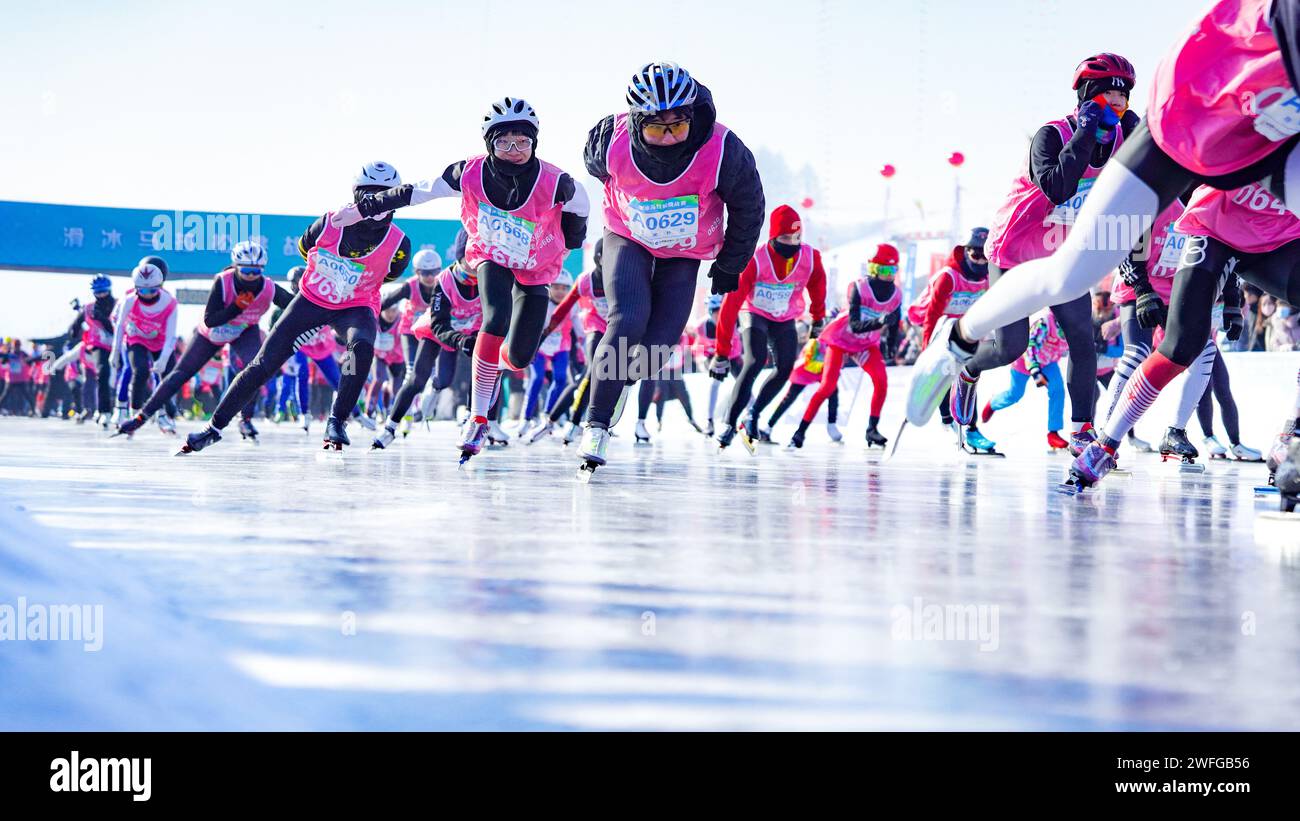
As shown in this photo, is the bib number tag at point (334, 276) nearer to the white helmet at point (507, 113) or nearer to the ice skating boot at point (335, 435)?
the ice skating boot at point (335, 435)

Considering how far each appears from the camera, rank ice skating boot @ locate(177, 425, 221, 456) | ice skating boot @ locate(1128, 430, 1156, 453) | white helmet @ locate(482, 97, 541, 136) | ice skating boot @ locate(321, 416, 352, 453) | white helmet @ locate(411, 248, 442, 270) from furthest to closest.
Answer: white helmet @ locate(411, 248, 442, 270), ice skating boot @ locate(1128, 430, 1156, 453), ice skating boot @ locate(321, 416, 352, 453), ice skating boot @ locate(177, 425, 221, 456), white helmet @ locate(482, 97, 541, 136)

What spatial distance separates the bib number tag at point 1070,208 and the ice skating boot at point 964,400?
84.6 inches

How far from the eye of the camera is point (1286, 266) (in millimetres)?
4535

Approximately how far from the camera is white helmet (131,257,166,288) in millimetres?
11688

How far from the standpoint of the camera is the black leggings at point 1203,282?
14.6 ft

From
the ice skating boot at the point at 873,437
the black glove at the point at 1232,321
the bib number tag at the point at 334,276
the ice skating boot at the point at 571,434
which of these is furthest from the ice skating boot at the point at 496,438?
the black glove at the point at 1232,321

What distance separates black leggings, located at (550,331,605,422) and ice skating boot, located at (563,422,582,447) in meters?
0.12

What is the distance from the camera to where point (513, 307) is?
22.1 ft

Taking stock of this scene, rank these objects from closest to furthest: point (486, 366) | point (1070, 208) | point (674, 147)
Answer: point (674, 147)
point (1070, 208)
point (486, 366)

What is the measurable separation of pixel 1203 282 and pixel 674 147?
7.33 feet

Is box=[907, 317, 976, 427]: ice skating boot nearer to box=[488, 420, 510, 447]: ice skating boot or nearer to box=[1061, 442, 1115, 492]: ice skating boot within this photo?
box=[1061, 442, 1115, 492]: ice skating boot

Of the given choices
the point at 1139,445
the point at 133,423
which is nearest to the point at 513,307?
the point at 133,423

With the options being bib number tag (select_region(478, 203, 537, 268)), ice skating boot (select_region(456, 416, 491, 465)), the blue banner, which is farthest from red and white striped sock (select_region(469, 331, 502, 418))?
the blue banner

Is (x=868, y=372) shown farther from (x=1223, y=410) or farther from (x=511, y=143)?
(x=511, y=143)
